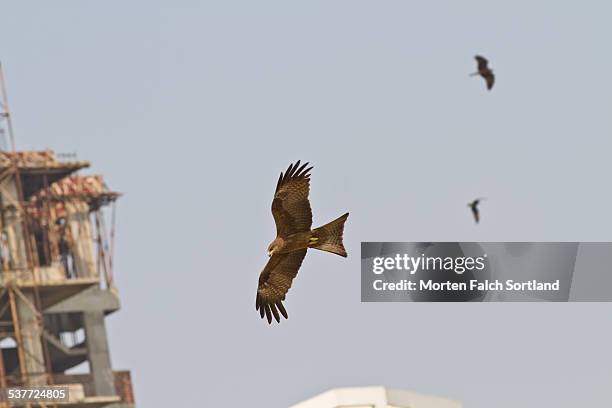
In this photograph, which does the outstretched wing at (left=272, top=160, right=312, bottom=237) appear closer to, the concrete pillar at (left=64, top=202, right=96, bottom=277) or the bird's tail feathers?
the bird's tail feathers

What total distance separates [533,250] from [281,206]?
1200 inches

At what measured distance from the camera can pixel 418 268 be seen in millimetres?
57219

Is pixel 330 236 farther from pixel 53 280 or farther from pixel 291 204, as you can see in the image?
pixel 53 280

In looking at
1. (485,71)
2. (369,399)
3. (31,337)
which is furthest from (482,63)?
(31,337)

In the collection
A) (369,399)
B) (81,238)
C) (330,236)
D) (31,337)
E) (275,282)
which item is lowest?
(369,399)

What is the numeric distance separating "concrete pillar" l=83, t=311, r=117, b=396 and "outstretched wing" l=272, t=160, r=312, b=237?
8801 cm

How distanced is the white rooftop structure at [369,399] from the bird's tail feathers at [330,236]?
9157 mm

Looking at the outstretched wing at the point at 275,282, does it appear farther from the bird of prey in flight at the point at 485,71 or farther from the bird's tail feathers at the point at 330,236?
the bird of prey in flight at the point at 485,71

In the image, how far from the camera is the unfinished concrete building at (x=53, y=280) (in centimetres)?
11169

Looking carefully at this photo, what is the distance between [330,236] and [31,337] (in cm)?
8575

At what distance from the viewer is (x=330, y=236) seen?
28.3 m

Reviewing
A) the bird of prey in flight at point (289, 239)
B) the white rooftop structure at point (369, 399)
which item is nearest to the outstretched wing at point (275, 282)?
the bird of prey in flight at point (289, 239)

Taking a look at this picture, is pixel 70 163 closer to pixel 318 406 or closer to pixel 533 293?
pixel 533 293

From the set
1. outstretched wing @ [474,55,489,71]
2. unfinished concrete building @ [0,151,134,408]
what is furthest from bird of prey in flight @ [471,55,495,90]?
unfinished concrete building @ [0,151,134,408]
